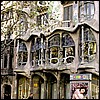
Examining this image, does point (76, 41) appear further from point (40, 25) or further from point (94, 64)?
point (40, 25)

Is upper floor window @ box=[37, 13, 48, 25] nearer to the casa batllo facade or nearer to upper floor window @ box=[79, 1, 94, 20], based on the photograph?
the casa batllo facade

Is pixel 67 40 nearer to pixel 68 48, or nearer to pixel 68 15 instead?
pixel 68 48

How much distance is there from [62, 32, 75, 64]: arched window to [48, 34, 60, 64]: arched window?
2.27 feet

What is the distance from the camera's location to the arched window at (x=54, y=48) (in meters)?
25.2

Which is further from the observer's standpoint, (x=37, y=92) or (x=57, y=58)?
(x=37, y=92)

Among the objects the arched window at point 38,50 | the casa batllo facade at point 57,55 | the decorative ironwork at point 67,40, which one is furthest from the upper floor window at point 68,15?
the arched window at point 38,50

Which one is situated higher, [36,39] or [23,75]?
[36,39]

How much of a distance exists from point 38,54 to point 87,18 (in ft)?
21.0

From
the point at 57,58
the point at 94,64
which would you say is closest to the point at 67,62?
the point at 57,58

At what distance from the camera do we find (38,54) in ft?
89.4

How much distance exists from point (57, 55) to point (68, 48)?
1.29m

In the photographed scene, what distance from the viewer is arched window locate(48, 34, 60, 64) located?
82.8 ft

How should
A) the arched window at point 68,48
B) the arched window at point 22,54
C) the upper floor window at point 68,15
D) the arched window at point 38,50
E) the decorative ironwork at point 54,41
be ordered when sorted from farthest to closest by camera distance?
the arched window at point 22,54, the arched window at point 38,50, the upper floor window at point 68,15, the decorative ironwork at point 54,41, the arched window at point 68,48

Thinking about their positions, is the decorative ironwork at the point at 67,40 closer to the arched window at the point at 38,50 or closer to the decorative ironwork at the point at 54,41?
the decorative ironwork at the point at 54,41
